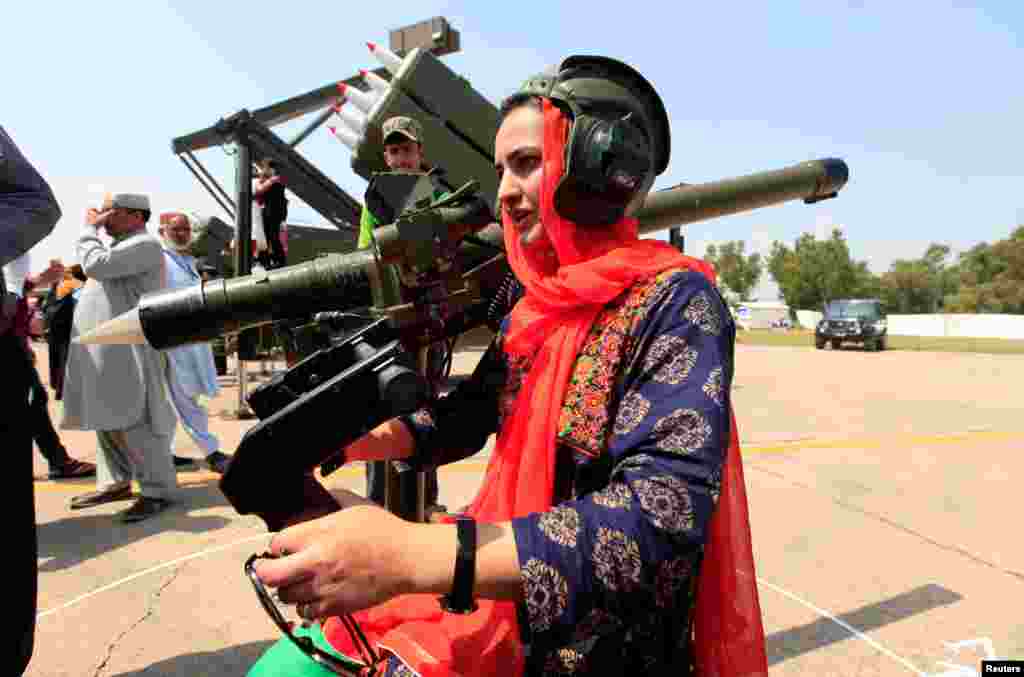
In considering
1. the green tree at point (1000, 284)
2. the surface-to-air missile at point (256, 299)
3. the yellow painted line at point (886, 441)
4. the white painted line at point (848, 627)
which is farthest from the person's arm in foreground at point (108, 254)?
the green tree at point (1000, 284)

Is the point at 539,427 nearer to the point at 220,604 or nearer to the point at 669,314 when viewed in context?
the point at 669,314

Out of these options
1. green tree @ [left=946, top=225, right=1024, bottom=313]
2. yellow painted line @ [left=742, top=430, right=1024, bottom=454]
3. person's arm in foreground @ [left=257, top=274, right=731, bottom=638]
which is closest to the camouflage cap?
person's arm in foreground @ [left=257, top=274, right=731, bottom=638]

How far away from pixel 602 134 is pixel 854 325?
23.8 meters

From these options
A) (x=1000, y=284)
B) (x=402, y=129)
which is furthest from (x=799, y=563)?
(x=1000, y=284)

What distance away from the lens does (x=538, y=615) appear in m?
0.86

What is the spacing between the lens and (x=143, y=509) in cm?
420

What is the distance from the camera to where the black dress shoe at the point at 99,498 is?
14.2ft

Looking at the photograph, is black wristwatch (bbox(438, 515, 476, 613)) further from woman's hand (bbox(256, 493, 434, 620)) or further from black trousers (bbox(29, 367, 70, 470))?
black trousers (bbox(29, 367, 70, 470))

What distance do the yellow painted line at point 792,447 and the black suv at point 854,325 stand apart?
15867 mm

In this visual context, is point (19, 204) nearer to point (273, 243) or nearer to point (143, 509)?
point (143, 509)

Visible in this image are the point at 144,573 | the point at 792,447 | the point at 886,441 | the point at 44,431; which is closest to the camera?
the point at 144,573

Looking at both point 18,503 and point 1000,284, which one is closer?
point 18,503

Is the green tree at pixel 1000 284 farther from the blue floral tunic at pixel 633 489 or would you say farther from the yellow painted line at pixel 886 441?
the blue floral tunic at pixel 633 489

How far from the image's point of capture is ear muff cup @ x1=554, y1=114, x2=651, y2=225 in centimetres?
114
